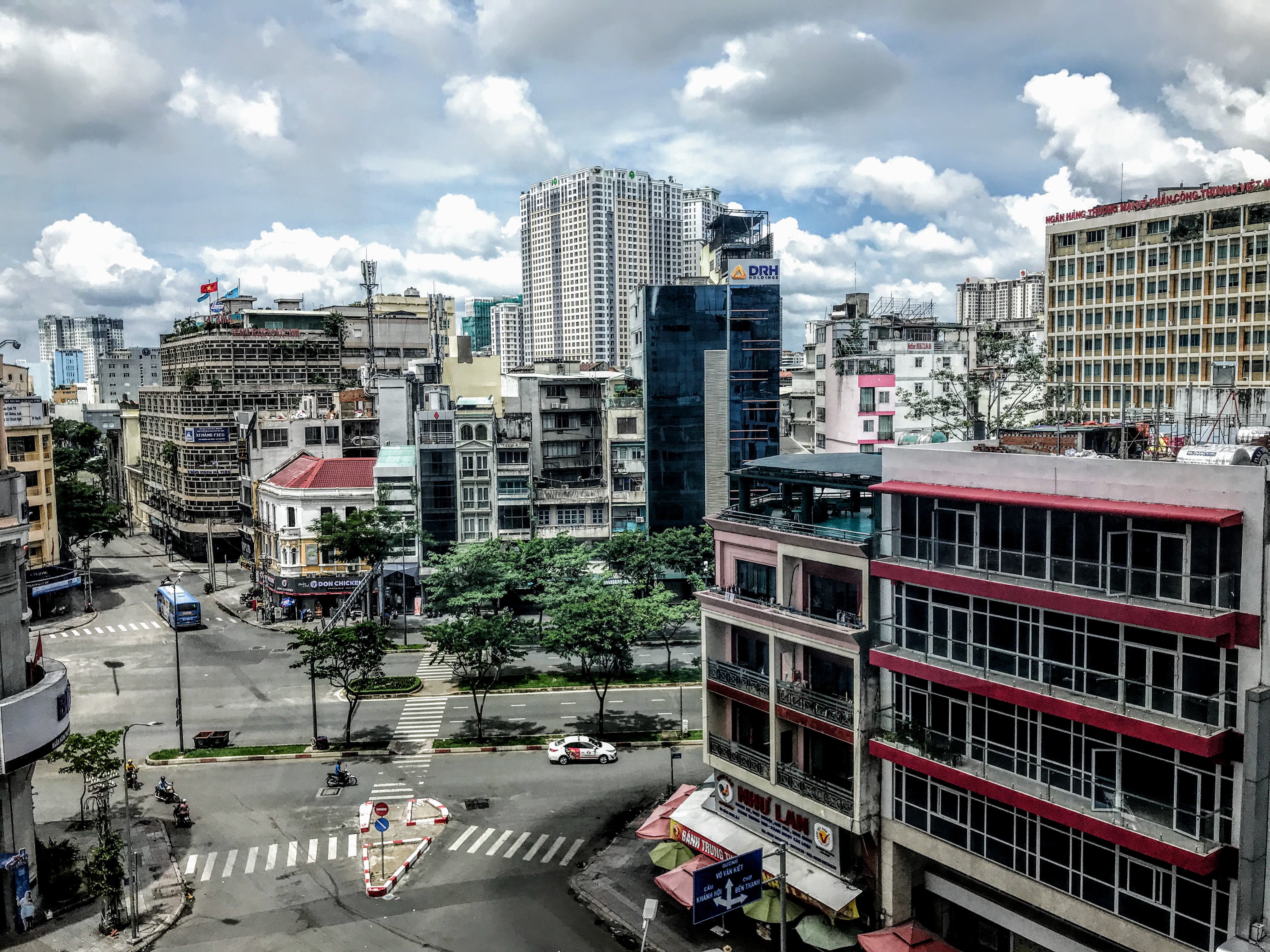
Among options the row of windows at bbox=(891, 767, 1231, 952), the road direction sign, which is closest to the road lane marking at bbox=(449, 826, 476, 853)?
the road direction sign

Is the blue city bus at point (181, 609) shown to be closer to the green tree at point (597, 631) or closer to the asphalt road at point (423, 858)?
the asphalt road at point (423, 858)

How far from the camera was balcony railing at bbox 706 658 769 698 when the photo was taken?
129 ft

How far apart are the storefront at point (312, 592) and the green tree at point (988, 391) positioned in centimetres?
5234

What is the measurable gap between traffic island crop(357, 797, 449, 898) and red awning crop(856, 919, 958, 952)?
1961cm

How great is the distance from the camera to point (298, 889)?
42219 millimetres

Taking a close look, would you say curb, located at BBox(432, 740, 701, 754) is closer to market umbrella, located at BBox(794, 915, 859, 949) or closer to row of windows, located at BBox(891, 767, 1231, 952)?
market umbrella, located at BBox(794, 915, 859, 949)

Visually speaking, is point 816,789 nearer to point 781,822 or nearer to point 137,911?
point 781,822

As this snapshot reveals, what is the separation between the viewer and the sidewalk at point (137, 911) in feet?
124

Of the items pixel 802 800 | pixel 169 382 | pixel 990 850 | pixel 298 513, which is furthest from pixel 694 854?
pixel 169 382

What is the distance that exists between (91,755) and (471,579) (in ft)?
110

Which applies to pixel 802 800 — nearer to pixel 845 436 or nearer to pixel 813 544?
pixel 813 544

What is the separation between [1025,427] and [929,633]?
13.4 meters

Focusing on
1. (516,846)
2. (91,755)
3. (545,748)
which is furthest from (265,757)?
(516,846)

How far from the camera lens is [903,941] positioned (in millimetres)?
33500
